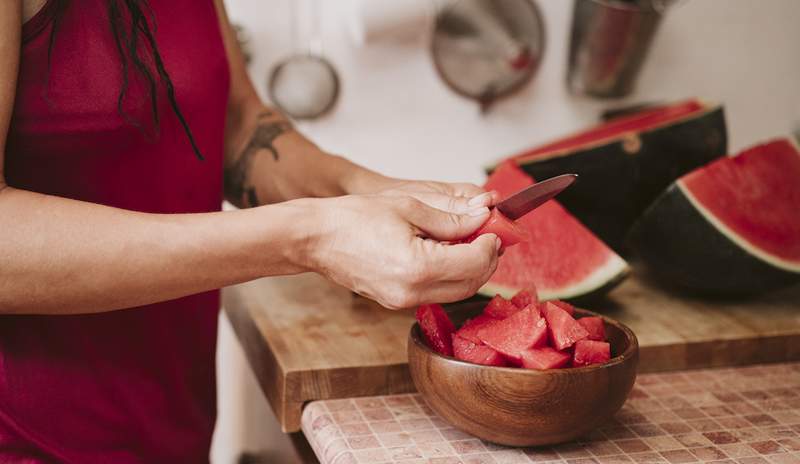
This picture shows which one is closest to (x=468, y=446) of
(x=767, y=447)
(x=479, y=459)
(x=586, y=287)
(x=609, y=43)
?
(x=479, y=459)

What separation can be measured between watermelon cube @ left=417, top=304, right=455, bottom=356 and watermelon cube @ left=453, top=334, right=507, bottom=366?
0.02 meters

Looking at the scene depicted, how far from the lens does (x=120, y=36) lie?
113 centimetres

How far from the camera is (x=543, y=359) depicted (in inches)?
39.9

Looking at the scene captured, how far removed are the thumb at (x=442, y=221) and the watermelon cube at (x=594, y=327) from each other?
19cm

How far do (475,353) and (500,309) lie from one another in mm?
82

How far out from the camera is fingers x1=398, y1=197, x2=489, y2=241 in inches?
40.4

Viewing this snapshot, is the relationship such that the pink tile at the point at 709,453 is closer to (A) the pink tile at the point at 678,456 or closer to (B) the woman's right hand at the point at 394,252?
(A) the pink tile at the point at 678,456

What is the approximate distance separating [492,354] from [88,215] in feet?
1.65

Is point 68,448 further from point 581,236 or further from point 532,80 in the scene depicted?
point 532,80

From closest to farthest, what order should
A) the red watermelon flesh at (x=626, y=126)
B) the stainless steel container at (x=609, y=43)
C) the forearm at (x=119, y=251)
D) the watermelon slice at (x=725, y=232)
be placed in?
the forearm at (x=119, y=251) → the watermelon slice at (x=725, y=232) → the red watermelon flesh at (x=626, y=126) → the stainless steel container at (x=609, y=43)

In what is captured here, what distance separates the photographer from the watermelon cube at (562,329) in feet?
3.40

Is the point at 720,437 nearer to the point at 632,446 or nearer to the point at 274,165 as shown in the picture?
the point at 632,446

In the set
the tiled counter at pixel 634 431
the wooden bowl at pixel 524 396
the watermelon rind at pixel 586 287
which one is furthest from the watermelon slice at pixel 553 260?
the wooden bowl at pixel 524 396

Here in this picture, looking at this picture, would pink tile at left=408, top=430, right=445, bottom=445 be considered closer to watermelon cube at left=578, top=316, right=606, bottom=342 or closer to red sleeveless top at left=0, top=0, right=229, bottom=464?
watermelon cube at left=578, top=316, right=606, bottom=342
